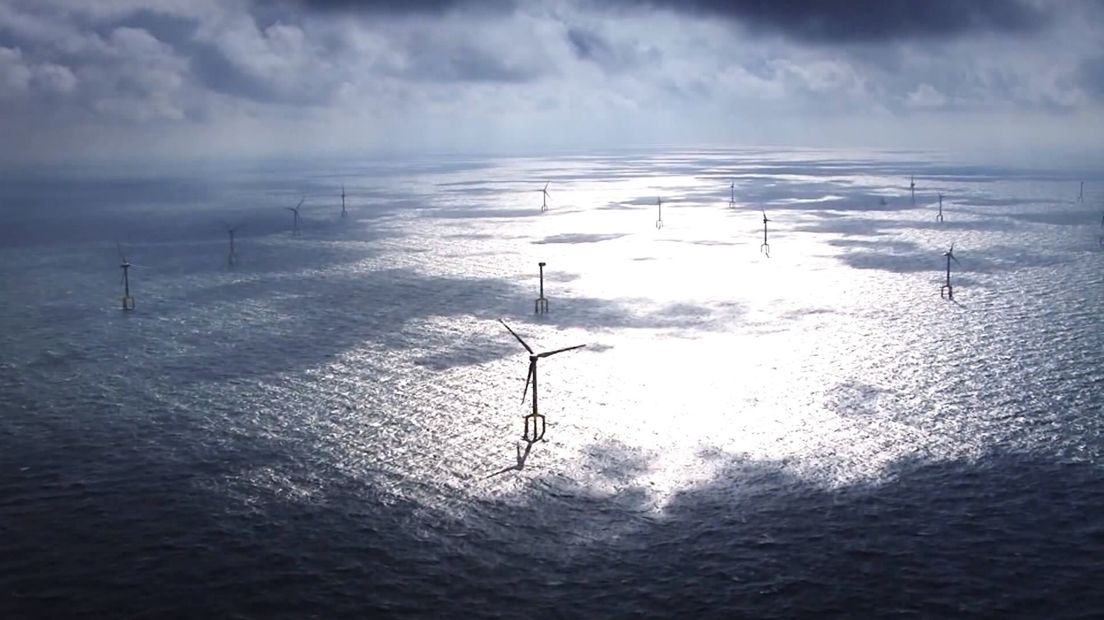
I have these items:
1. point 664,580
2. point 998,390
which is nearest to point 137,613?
point 664,580

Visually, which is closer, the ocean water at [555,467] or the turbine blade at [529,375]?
the ocean water at [555,467]

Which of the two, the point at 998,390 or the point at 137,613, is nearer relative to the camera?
the point at 137,613

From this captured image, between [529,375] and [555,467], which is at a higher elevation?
[529,375]

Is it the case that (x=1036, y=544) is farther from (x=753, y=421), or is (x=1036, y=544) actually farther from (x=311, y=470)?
(x=311, y=470)

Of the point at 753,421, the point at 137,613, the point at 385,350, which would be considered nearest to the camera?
the point at 137,613

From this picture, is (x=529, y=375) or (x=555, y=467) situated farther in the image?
(x=529, y=375)

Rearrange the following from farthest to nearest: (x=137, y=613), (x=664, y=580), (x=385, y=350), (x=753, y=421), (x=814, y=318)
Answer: (x=814, y=318) < (x=385, y=350) < (x=753, y=421) < (x=664, y=580) < (x=137, y=613)

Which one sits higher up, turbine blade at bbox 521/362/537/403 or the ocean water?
turbine blade at bbox 521/362/537/403

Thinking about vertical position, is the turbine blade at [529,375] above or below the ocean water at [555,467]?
above

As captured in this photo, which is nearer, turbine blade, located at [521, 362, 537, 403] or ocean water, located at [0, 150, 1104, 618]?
ocean water, located at [0, 150, 1104, 618]
